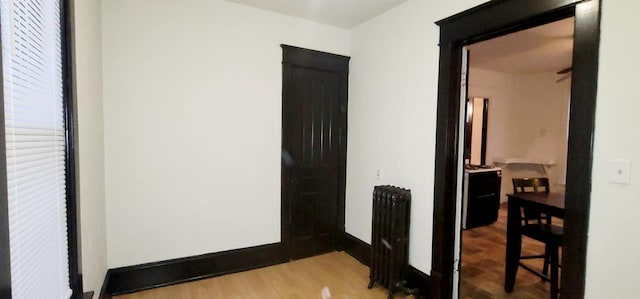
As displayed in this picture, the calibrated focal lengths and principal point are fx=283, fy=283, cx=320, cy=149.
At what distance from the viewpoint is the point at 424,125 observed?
2461 mm

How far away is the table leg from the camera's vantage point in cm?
248

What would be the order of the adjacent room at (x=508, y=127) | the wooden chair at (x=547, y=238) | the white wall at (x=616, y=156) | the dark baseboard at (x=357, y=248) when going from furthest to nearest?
1. the adjacent room at (x=508, y=127)
2. the dark baseboard at (x=357, y=248)
3. the wooden chair at (x=547, y=238)
4. the white wall at (x=616, y=156)

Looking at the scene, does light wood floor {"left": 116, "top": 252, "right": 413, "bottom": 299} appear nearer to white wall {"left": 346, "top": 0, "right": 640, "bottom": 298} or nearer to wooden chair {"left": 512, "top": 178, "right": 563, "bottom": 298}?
white wall {"left": 346, "top": 0, "right": 640, "bottom": 298}

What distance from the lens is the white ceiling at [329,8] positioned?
2.69 metres

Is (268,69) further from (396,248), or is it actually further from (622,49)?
(622,49)

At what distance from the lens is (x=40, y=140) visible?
1.05 metres

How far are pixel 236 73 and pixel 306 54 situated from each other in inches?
32.2

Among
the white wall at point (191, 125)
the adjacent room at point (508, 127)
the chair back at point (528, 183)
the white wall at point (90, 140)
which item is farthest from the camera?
the adjacent room at point (508, 127)

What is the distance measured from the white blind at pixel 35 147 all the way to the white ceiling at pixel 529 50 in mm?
3574

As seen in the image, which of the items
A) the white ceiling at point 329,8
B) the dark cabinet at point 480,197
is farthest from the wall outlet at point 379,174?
the dark cabinet at point 480,197

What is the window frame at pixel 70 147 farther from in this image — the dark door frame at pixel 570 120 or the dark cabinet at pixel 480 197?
the dark cabinet at pixel 480 197

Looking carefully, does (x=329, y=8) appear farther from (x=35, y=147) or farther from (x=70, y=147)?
(x=35, y=147)

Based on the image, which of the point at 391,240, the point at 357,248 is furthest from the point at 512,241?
the point at 357,248

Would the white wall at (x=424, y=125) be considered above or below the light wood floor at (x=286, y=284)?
above
